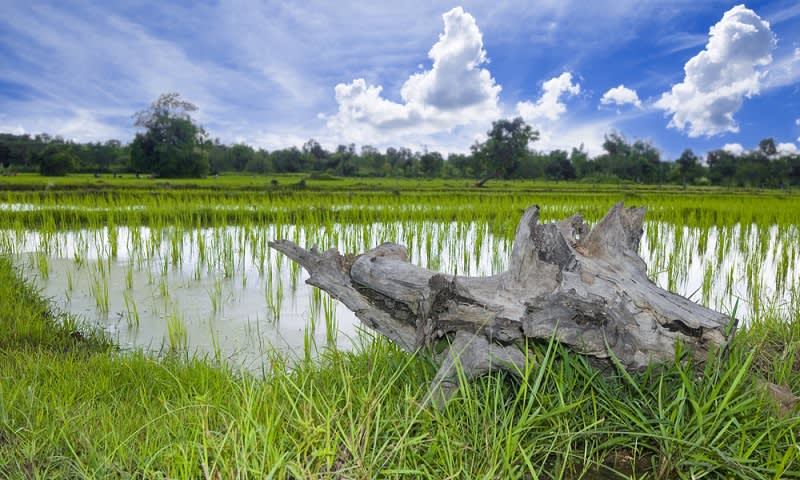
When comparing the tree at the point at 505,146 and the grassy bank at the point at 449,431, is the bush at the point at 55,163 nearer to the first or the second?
the tree at the point at 505,146

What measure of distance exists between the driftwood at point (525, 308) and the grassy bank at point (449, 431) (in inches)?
3.5

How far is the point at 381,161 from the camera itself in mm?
53594

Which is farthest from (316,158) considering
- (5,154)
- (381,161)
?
(5,154)

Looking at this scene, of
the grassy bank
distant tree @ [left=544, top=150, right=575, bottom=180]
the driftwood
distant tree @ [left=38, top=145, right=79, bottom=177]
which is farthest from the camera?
distant tree @ [left=544, top=150, right=575, bottom=180]

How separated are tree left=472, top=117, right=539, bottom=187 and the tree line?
77 mm

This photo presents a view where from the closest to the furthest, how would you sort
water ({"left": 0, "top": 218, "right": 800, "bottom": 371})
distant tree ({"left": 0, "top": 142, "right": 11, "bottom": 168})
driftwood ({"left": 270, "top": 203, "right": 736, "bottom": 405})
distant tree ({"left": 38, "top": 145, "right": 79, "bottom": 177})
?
driftwood ({"left": 270, "top": 203, "right": 736, "bottom": 405}) → water ({"left": 0, "top": 218, "right": 800, "bottom": 371}) → distant tree ({"left": 38, "top": 145, "right": 79, "bottom": 177}) → distant tree ({"left": 0, "top": 142, "right": 11, "bottom": 168})

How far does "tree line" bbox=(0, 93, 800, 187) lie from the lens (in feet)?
122

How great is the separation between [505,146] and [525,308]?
119 ft

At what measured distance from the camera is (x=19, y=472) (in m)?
1.61

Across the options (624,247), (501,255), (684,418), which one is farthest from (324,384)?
(501,255)

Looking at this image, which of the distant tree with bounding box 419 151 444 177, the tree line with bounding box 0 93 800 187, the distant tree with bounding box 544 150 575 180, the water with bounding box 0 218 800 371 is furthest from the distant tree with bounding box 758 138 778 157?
the water with bounding box 0 218 800 371

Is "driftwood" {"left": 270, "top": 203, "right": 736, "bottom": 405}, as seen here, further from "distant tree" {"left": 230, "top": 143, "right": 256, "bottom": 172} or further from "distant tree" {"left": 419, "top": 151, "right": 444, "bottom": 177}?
"distant tree" {"left": 230, "top": 143, "right": 256, "bottom": 172}

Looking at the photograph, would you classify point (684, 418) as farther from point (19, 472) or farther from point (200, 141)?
point (200, 141)

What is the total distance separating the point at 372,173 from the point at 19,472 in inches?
1844
